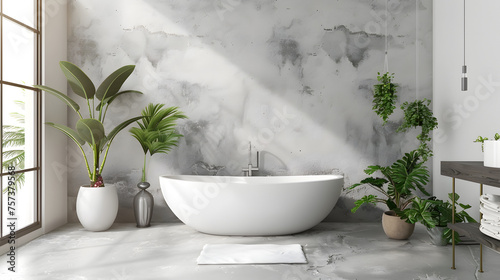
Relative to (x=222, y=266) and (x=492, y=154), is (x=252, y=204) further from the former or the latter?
(x=492, y=154)

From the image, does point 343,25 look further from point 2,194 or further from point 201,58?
point 2,194

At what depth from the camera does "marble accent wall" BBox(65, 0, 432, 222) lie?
419 cm

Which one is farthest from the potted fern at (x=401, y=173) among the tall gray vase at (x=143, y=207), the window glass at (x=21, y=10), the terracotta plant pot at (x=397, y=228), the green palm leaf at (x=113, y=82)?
the window glass at (x=21, y=10)

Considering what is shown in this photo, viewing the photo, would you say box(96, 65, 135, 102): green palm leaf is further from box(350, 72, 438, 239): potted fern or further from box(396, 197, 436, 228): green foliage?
box(396, 197, 436, 228): green foliage

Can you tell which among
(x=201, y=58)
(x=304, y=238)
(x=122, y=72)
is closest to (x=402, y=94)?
(x=304, y=238)

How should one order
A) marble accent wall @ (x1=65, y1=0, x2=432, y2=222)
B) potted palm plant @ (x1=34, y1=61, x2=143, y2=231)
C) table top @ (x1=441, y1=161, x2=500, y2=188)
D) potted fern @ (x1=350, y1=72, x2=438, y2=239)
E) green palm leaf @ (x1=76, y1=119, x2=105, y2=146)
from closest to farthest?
table top @ (x1=441, y1=161, x2=500, y2=188)
potted fern @ (x1=350, y1=72, x2=438, y2=239)
green palm leaf @ (x1=76, y1=119, x2=105, y2=146)
potted palm plant @ (x1=34, y1=61, x2=143, y2=231)
marble accent wall @ (x1=65, y1=0, x2=432, y2=222)

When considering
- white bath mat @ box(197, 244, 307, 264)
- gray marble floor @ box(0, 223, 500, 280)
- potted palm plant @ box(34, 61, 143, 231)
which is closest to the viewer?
gray marble floor @ box(0, 223, 500, 280)

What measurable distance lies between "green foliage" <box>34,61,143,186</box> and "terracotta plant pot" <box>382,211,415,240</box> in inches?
99.6

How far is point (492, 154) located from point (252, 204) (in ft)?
6.16

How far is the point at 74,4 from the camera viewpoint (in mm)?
4238

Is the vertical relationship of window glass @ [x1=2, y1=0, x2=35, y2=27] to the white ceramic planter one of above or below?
above

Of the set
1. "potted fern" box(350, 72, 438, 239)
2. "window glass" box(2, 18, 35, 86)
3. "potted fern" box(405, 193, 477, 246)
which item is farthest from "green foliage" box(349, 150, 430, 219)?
"window glass" box(2, 18, 35, 86)

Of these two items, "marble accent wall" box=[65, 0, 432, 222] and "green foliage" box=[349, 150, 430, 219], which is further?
"marble accent wall" box=[65, 0, 432, 222]

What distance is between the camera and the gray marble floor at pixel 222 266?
102 inches
